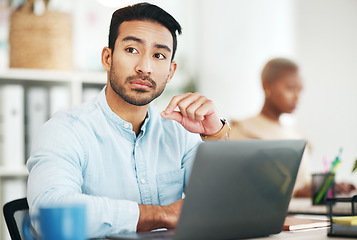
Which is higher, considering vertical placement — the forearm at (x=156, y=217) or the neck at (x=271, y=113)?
the neck at (x=271, y=113)

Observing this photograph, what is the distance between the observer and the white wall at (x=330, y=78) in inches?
131

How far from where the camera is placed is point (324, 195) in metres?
2.02

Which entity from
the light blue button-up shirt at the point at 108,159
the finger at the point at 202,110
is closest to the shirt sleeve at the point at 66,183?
the light blue button-up shirt at the point at 108,159

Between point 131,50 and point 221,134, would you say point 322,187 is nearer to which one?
point 221,134

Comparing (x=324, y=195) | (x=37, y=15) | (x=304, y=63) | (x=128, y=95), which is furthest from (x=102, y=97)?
(x=304, y=63)

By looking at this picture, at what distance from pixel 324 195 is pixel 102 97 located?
1067 millimetres

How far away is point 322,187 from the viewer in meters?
2.04

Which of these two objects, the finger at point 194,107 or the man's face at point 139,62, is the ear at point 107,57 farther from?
the finger at point 194,107

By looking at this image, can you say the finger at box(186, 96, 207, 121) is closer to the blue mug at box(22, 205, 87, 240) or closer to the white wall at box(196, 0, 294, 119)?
the blue mug at box(22, 205, 87, 240)

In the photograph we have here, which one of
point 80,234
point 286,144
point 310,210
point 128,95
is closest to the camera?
point 80,234

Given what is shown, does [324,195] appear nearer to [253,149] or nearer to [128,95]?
[128,95]

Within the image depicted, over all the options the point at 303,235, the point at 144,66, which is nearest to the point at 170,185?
the point at 144,66

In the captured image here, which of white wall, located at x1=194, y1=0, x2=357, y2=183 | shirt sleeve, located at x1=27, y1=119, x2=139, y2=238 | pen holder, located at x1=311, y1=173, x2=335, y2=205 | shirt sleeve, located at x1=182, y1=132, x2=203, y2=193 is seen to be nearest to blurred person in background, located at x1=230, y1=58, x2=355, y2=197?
pen holder, located at x1=311, y1=173, x2=335, y2=205

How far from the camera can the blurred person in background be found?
8.93 ft
